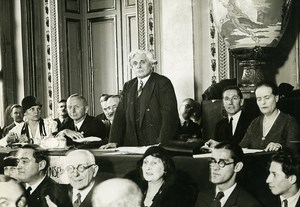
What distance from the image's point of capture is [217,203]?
6.34 feet

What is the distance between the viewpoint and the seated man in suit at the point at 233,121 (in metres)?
2.55

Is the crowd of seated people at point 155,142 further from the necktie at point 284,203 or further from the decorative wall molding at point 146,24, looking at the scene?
the decorative wall molding at point 146,24

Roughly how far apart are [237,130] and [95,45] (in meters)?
3.07

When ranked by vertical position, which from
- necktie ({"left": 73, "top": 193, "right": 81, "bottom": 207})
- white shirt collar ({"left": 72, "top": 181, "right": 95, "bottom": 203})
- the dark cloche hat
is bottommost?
necktie ({"left": 73, "top": 193, "right": 81, "bottom": 207})

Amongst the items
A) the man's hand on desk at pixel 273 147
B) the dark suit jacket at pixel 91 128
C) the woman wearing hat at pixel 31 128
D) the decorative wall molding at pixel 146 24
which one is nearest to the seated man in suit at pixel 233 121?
the man's hand on desk at pixel 273 147

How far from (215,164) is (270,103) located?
40 centimetres

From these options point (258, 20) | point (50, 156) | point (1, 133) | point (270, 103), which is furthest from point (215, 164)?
point (1, 133)

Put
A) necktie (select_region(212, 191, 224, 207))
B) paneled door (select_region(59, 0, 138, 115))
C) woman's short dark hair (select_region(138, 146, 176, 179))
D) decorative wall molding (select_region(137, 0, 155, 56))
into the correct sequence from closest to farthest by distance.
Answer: necktie (select_region(212, 191, 224, 207))
woman's short dark hair (select_region(138, 146, 176, 179))
decorative wall molding (select_region(137, 0, 155, 56))
paneled door (select_region(59, 0, 138, 115))

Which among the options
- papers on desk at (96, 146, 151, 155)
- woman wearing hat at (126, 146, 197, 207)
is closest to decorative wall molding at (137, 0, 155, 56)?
papers on desk at (96, 146, 151, 155)

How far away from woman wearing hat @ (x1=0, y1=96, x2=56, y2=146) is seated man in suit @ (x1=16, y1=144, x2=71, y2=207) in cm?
60

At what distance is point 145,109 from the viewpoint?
2.73 meters

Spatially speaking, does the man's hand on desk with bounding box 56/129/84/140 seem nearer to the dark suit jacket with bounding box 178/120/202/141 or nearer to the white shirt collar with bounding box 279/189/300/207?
the dark suit jacket with bounding box 178/120/202/141

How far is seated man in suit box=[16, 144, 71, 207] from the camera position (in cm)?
242

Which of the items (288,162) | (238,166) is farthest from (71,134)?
(288,162)
